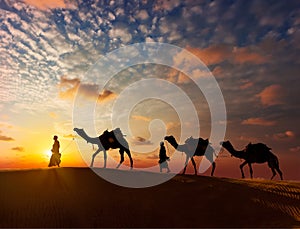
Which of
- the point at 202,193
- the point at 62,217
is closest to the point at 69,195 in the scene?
the point at 62,217

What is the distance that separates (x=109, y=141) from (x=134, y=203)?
7.62 meters

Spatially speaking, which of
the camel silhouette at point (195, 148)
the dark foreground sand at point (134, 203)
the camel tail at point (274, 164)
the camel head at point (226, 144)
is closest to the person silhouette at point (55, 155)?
the dark foreground sand at point (134, 203)

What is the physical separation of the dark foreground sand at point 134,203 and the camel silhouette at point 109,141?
10.7ft

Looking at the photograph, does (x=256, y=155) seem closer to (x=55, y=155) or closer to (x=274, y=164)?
(x=274, y=164)

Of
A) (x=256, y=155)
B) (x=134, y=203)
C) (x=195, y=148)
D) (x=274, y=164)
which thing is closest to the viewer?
(x=134, y=203)

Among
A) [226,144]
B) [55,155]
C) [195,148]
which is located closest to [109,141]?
[55,155]

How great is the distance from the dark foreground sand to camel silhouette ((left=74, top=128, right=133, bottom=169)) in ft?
10.7

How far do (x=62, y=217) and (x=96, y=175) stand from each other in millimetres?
5431

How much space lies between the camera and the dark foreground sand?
1833 cm

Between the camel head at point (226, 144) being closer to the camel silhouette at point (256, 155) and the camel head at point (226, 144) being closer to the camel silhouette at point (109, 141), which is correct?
the camel silhouette at point (256, 155)

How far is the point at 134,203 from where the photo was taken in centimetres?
2008

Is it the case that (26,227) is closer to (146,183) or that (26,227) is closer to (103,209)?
(103,209)

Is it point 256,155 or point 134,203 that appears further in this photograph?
point 256,155

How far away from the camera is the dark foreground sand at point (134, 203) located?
18.3 meters
